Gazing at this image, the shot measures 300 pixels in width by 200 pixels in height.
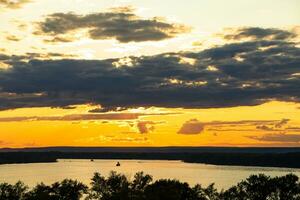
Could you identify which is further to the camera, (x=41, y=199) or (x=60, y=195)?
(x=60, y=195)

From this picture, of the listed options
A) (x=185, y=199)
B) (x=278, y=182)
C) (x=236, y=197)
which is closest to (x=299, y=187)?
(x=278, y=182)

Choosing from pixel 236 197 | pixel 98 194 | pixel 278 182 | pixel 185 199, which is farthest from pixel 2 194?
pixel 278 182

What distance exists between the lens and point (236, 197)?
4166 inches

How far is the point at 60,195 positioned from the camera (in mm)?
106250

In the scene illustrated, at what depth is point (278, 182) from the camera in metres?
107

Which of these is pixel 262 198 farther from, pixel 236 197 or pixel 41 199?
pixel 41 199

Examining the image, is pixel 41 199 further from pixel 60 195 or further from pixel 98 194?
pixel 98 194

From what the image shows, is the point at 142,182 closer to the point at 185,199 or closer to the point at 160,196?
the point at 185,199

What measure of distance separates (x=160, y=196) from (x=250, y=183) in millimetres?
24009

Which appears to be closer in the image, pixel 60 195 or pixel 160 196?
pixel 160 196

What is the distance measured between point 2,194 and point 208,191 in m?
41.8

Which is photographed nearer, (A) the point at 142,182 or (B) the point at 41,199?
(B) the point at 41,199

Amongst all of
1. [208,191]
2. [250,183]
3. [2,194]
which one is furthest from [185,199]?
[2,194]

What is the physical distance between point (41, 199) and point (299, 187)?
50.9m
